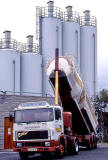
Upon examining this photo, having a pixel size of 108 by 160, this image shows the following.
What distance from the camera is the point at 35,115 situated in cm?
1984

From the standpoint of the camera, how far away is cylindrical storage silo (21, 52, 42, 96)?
4162 centimetres

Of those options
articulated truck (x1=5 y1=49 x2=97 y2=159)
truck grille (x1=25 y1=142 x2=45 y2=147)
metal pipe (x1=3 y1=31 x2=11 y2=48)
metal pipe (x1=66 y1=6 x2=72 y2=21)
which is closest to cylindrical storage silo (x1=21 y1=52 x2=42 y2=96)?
metal pipe (x1=3 y1=31 x2=11 y2=48)

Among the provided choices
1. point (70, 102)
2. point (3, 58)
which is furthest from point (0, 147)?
point (3, 58)

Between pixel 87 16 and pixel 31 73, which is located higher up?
pixel 87 16

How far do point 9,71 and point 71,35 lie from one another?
10.0m

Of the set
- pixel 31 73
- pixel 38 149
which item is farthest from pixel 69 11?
pixel 38 149

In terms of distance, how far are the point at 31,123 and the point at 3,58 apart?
2154 centimetres

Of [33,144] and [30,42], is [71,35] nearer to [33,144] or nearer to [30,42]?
[30,42]

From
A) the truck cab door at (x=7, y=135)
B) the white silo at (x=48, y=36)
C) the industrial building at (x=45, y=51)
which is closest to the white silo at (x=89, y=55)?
the industrial building at (x=45, y=51)

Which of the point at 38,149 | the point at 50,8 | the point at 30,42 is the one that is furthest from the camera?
the point at 50,8

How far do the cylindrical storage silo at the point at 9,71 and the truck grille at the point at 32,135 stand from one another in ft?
64.4

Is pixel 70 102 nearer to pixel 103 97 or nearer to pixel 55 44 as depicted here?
pixel 55 44

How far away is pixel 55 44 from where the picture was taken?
43250 millimetres

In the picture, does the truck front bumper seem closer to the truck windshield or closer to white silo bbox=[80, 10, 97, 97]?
the truck windshield
